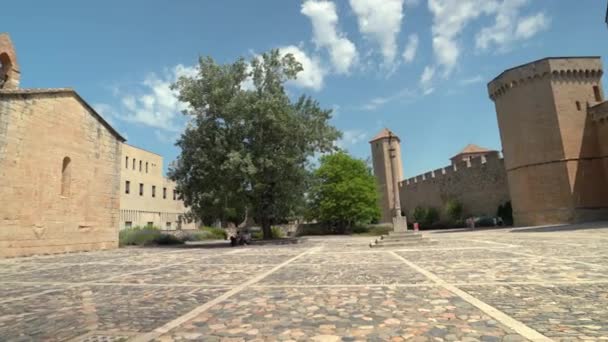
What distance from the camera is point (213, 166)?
1866 cm

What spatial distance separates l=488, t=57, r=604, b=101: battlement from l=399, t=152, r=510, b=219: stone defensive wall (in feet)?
30.6

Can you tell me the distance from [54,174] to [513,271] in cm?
1739

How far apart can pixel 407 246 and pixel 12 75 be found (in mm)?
19028

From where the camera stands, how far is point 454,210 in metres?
39.2

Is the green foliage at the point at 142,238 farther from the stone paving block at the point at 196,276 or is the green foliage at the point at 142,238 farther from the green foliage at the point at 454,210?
the green foliage at the point at 454,210

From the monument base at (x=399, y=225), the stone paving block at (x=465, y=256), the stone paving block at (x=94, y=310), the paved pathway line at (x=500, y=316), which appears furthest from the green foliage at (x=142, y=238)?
the paved pathway line at (x=500, y=316)

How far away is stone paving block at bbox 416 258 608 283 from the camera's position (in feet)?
19.1

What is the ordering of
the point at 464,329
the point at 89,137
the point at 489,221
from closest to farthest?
the point at 464,329 < the point at 89,137 < the point at 489,221

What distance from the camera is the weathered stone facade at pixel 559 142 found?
1027 inches

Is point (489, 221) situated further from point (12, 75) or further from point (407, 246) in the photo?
point (12, 75)

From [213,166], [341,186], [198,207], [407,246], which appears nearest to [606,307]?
[407,246]

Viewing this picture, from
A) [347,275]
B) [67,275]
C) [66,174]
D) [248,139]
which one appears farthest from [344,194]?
[67,275]

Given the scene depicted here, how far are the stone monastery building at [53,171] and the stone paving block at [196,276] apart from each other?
9064mm

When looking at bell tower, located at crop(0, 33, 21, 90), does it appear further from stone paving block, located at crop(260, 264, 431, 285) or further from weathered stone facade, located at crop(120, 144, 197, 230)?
A: weathered stone facade, located at crop(120, 144, 197, 230)
